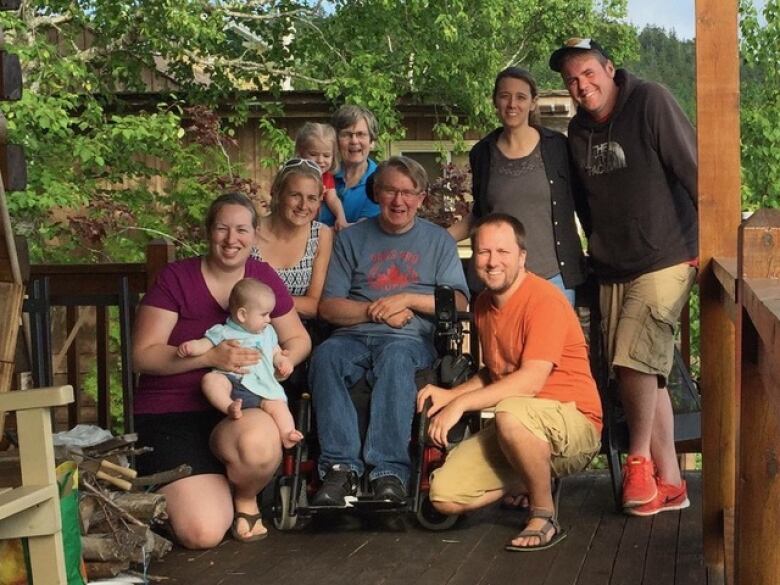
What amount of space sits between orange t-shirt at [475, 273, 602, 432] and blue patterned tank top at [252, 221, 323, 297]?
73cm

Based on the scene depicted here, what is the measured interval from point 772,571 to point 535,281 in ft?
5.85

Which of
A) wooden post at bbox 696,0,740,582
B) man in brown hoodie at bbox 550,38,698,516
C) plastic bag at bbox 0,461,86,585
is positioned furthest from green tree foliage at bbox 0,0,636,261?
wooden post at bbox 696,0,740,582

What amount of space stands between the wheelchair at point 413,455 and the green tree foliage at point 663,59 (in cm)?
1645

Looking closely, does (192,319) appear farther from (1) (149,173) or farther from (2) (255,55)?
(2) (255,55)

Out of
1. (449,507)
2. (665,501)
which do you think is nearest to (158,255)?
(449,507)

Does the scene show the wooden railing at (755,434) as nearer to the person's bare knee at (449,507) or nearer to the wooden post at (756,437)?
the wooden post at (756,437)

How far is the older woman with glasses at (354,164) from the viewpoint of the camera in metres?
5.27

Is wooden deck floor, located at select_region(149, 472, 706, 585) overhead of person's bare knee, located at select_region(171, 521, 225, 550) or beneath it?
beneath

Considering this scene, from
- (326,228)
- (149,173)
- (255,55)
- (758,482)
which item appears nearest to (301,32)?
(255,55)

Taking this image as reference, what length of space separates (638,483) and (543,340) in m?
0.72

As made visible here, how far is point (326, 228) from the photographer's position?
16.1 feet

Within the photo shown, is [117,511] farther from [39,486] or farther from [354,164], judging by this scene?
[354,164]

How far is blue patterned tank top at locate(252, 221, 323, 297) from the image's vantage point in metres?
4.87

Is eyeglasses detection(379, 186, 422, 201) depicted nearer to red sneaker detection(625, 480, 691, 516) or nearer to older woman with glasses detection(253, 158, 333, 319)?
older woman with glasses detection(253, 158, 333, 319)
